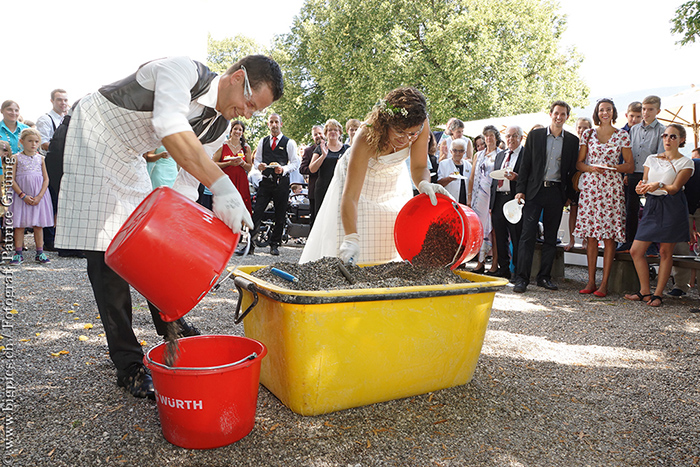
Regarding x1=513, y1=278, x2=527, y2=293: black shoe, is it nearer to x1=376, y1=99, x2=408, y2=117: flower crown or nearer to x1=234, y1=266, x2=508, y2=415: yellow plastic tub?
x1=234, y1=266, x2=508, y2=415: yellow plastic tub

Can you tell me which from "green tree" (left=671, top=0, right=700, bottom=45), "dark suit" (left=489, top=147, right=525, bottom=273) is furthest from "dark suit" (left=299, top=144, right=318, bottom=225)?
"green tree" (left=671, top=0, right=700, bottom=45)

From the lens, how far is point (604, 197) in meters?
4.84

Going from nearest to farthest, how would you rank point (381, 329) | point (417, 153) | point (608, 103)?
point (381, 329) < point (417, 153) < point (608, 103)

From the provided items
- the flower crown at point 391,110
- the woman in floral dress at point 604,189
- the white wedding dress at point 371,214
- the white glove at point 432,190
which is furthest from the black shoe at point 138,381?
the woman in floral dress at point 604,189

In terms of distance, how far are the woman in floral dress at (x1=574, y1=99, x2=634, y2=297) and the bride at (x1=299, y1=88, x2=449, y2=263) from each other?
262 centimetres

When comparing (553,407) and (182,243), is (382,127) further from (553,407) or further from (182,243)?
(553,407)

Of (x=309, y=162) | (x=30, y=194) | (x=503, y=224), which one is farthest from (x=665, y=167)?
(x=30, y=194)

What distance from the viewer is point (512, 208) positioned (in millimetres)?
5340

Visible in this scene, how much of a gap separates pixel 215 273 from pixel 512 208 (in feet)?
14.5

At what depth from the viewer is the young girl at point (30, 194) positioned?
560 centimetres

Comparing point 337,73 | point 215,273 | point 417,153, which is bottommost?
point 215,273

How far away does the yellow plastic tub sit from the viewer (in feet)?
6.09

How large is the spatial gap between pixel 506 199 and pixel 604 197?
113cm

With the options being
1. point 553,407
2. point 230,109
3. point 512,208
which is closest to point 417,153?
point 230,109
